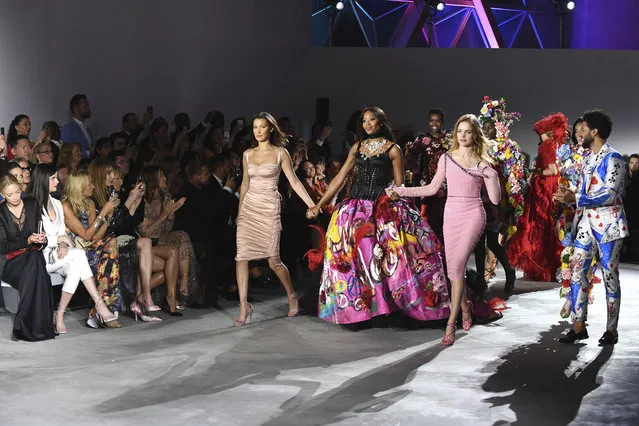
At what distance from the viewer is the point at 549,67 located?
44.1 feet

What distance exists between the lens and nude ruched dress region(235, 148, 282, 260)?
696 centimetres

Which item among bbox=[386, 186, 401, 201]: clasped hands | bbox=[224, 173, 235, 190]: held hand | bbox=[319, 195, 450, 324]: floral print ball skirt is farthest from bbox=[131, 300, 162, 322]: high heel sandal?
bbox=[386, 186, 401, 201]: clasped hands

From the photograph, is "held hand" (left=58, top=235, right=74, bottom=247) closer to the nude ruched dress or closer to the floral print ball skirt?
the nude ruched dress

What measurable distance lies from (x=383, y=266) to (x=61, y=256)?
211 cm

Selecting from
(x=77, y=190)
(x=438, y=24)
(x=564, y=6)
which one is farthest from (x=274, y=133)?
(x=564, y=6)

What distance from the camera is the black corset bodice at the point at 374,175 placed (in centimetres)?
677

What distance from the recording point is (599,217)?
602 cm

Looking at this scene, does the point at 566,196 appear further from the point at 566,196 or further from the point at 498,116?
the point at 498,116

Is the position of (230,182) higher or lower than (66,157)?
lower

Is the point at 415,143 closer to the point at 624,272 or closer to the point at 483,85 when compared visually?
the point at 624,272

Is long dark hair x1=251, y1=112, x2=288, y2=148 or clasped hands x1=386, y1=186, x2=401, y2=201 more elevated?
long dark hair x1=251, y1=112, x2=288, y2=148

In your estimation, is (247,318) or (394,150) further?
(247,318)

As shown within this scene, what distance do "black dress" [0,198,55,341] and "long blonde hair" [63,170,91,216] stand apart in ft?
1.24

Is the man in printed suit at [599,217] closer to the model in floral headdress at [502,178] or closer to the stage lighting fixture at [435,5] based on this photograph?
the model in floral headdress at [502,178]
